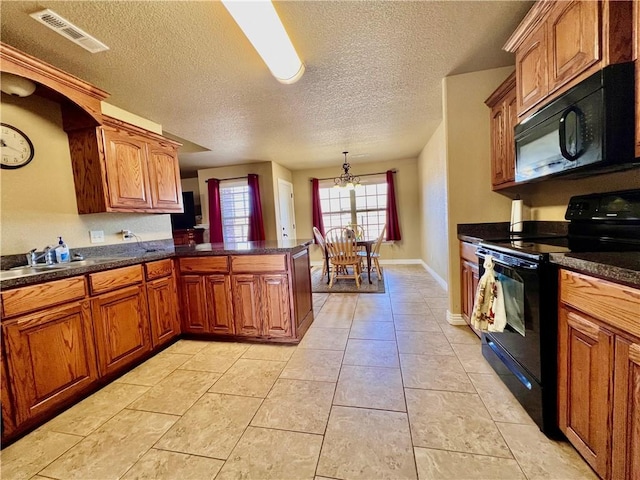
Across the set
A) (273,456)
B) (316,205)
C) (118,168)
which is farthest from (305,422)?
(316,205)

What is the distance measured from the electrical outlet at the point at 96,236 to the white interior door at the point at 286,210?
3.30m

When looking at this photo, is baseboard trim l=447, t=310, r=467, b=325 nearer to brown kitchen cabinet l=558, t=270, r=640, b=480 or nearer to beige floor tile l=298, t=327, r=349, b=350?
beige floor tile l=298, t=327, r=349, b=350

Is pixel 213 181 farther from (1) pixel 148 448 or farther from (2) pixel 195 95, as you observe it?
(1) pixel 148 448

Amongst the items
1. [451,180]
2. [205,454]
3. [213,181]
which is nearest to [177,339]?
[205,454]

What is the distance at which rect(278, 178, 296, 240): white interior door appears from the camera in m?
5.62

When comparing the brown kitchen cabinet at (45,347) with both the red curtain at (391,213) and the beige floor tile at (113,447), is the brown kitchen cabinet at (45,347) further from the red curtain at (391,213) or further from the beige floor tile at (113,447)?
the red curtain at (391,213)

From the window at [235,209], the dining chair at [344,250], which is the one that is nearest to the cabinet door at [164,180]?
the dining chair at [344,250]

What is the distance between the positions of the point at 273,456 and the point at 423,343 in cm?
149

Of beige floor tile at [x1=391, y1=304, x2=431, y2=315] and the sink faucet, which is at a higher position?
the sink faucet

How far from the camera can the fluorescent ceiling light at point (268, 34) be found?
4.16ft

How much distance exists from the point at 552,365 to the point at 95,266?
268 centimetres

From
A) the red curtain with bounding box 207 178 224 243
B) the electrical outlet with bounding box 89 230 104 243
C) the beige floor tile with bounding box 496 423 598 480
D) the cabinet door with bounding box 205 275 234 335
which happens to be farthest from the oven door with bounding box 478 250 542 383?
the red curtain with bounding box 207 178 224 243

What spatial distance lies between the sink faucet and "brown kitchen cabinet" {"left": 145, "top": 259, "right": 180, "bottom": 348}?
1.99ft

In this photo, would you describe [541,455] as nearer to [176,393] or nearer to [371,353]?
[371,353]
